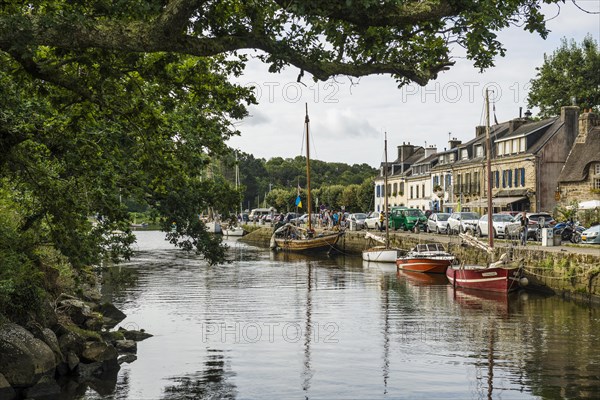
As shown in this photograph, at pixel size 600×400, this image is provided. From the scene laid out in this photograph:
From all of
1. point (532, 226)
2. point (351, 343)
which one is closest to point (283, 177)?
point (532, 226)

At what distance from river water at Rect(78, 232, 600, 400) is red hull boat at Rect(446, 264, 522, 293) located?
632 millimetres

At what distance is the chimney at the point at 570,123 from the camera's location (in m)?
66.0

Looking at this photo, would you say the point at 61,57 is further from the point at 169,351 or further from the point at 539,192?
the point at 539,192

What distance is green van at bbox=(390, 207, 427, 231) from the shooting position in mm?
65331

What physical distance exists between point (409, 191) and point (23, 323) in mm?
79669

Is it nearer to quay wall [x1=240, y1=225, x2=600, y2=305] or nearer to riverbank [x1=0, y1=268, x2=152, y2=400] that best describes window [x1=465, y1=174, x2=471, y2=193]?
quay wall [x1=240, y1=225, x2=600, y2=305]

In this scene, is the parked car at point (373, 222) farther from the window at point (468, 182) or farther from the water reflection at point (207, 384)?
the water reflection at point (207, 384)

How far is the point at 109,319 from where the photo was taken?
Result: 26469 millimetres

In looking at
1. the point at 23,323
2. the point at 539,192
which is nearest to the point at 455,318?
the point at 23,323

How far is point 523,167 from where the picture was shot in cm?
6781

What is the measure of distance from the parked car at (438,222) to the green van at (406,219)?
7.58ft

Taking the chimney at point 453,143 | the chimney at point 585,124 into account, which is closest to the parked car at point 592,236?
the chimney at point 585,124

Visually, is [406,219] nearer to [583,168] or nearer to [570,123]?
[583,168]

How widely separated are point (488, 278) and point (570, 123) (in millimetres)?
35122
